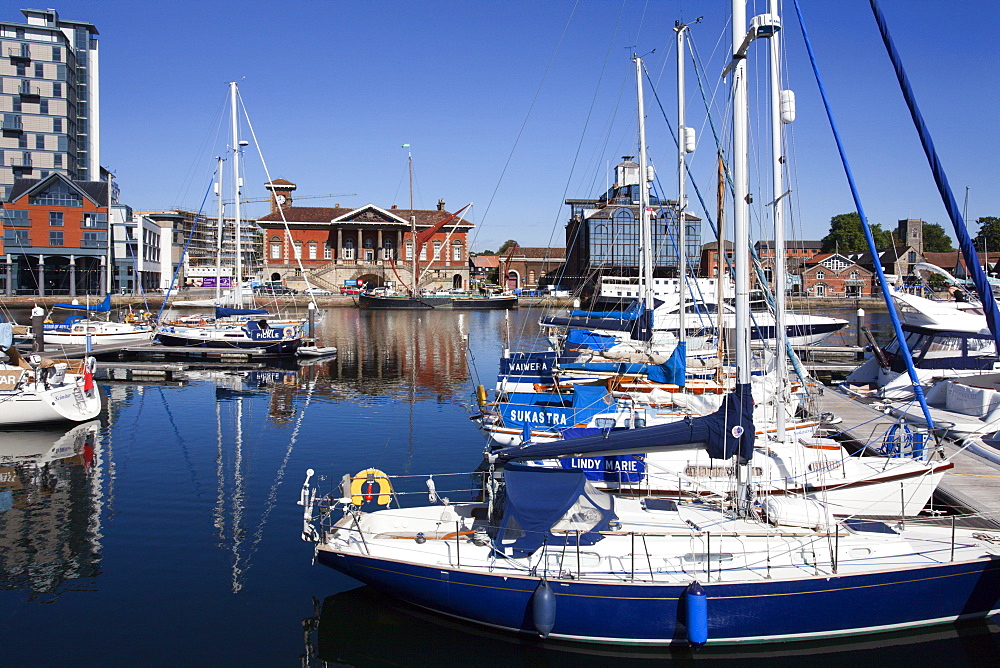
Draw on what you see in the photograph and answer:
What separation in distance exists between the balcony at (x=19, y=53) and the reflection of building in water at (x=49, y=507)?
76.8m

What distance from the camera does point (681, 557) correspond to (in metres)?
10.6

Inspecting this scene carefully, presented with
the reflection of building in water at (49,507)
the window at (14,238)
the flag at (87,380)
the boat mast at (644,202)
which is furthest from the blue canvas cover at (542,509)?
the window at (14,238)

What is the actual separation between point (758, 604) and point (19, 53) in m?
97.1

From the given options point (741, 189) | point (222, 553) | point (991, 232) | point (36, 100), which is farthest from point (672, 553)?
point (991, 232)

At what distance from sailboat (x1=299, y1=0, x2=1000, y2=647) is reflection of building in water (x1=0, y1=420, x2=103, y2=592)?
524 centimetres

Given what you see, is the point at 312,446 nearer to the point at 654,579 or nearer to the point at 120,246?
the point at 654,579

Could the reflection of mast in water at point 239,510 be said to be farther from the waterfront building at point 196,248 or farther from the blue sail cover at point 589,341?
the waterfront building at point 196,248

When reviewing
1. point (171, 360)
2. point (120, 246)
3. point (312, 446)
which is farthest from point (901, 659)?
point (120, 246)

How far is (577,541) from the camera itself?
1044 cm

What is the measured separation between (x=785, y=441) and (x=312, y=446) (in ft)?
44.3

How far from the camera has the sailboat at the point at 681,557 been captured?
9.92m

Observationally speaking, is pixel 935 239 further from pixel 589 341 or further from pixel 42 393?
pixel 42 393

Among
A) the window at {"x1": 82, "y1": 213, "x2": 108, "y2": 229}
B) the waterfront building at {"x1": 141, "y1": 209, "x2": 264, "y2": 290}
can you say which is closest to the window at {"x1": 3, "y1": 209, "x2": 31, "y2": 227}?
the window at {"x1": 82, "y1": 213, "x2": 108, "y2": 229}

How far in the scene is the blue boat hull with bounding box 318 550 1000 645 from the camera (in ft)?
32.4
